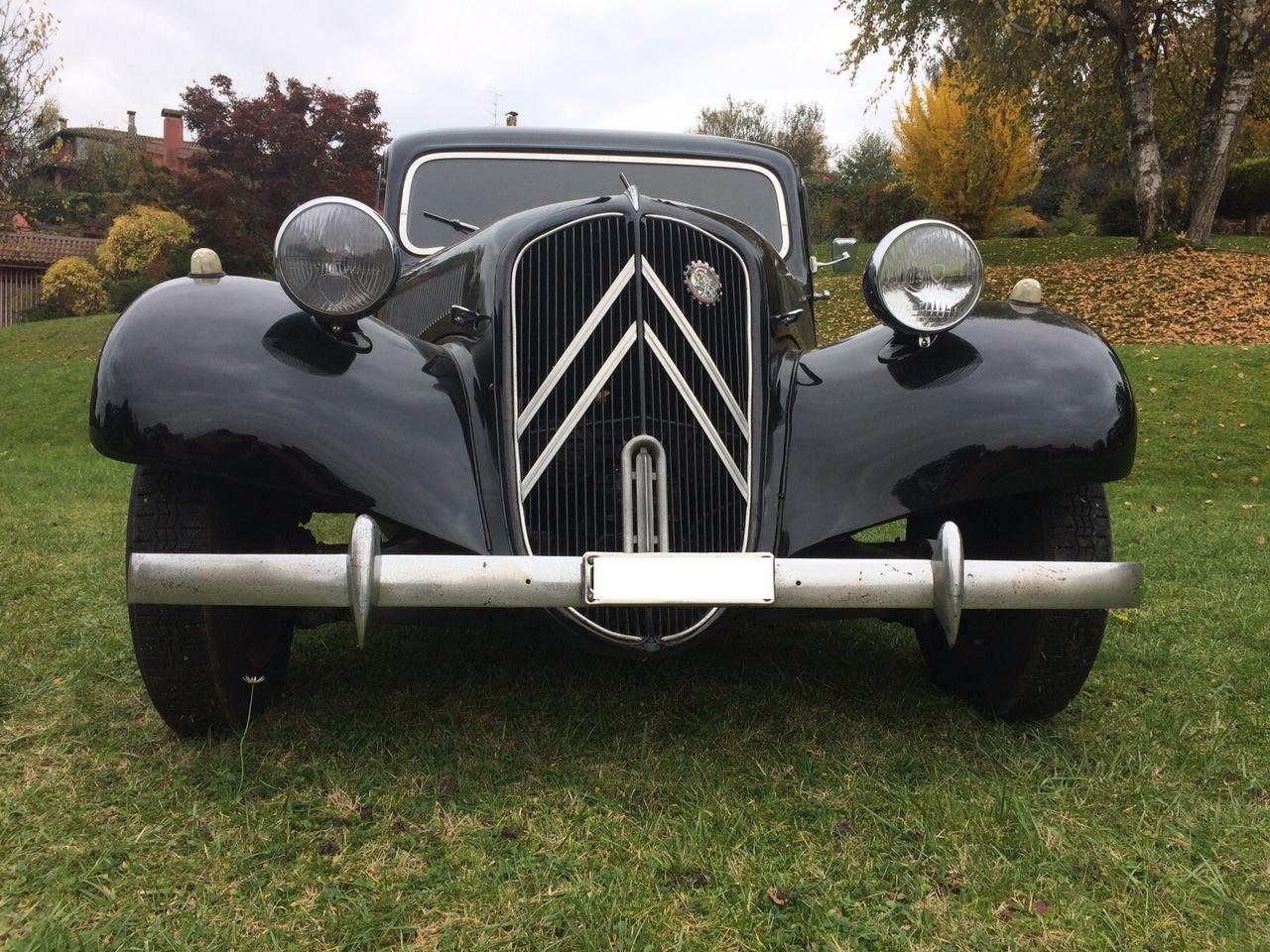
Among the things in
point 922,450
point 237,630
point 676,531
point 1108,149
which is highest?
point 1108,149

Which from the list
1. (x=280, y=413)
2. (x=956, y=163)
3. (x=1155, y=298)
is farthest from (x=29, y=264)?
(x=280, y=413)

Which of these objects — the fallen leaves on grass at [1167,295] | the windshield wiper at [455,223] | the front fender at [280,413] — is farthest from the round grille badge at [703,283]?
the fallen leaves on grass at [1167,295]

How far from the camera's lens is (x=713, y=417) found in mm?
2234

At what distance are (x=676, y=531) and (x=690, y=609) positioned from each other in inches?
6.9

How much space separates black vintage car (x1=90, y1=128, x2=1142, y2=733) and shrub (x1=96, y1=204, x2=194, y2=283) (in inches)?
893

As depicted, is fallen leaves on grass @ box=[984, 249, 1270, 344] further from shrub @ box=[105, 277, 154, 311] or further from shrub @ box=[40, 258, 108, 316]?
shrub @ box=[40, 258, 108, 316]

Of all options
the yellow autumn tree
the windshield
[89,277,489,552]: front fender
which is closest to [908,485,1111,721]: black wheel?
[89,277,489,552]: front fender

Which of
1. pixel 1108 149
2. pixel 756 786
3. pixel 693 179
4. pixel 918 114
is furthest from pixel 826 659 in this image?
pixel 918 114

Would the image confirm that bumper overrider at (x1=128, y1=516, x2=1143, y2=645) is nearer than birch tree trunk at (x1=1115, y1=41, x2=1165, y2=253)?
Yes

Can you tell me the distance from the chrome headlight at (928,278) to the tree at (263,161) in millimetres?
19165

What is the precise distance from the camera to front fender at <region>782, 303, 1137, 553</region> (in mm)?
2160

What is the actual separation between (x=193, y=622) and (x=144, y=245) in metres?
23.6

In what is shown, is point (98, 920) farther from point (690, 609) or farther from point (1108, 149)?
point (1108, 149)

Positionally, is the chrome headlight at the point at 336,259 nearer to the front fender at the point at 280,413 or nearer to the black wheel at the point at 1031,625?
the front fender at the point at 280,413
